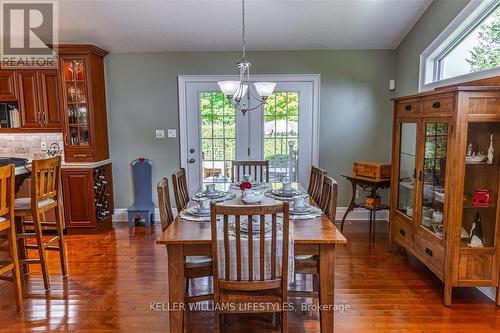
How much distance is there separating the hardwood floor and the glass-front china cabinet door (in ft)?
4.87

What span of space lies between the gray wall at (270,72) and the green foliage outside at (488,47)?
1.47 m

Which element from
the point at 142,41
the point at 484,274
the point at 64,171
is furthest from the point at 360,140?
the point at 64,171

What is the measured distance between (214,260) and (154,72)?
356 centimetres

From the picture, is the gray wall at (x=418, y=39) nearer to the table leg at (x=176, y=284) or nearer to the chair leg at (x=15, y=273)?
the table leg at (x=176, y=284)

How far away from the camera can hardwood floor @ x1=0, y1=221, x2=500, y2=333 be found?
2.47 meters

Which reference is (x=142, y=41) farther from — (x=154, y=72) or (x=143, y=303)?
(x=143, y=303)

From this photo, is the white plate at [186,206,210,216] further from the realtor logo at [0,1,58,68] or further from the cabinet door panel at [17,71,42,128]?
the cabinet door panel at [17,71,42,128]

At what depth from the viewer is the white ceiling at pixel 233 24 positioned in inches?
148

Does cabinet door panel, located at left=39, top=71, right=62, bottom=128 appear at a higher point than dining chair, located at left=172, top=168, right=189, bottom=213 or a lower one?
higher

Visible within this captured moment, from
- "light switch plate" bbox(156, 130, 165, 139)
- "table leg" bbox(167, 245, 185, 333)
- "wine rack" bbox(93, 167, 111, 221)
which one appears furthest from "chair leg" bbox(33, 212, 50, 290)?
"light switch plate" bbox(156, 130, 165, 139)

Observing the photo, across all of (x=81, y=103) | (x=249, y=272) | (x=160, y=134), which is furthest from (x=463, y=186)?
(x=81, y=103)

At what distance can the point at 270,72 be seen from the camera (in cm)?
472

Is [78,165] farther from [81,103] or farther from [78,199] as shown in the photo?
[81,103]

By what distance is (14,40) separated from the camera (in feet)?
14.4
